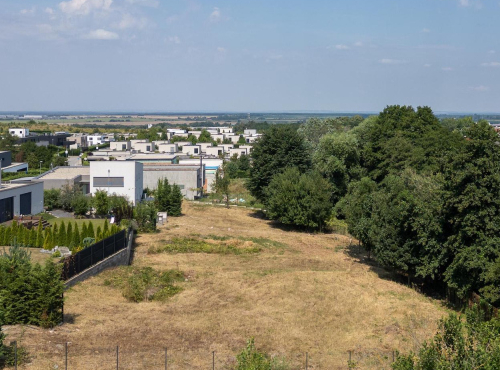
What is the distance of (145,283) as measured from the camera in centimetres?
2702

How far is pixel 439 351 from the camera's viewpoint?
1355 centimetres

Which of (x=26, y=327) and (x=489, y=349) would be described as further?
(x=26, y=327)

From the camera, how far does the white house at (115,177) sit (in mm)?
50969

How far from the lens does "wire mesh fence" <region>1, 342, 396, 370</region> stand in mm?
16781

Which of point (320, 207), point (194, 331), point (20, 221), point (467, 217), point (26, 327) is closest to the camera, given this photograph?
point (26, 327)

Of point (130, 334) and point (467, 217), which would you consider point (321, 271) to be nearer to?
point (467, 217)

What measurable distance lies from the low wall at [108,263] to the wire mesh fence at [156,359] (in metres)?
7.11

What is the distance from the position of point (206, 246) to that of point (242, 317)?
47.3 ft

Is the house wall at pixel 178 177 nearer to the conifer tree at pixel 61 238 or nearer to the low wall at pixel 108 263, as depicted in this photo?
the low wall at pixel 108 263

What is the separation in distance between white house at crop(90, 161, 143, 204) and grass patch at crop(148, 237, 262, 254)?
14.1m

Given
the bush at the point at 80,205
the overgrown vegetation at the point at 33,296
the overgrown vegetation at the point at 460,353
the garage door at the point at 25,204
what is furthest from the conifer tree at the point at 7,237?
the overgrown vegetation at the point at 460,353

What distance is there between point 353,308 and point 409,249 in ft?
22.4

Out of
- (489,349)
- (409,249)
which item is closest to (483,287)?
(409,249)

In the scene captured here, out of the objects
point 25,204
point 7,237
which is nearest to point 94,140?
point 25,204
